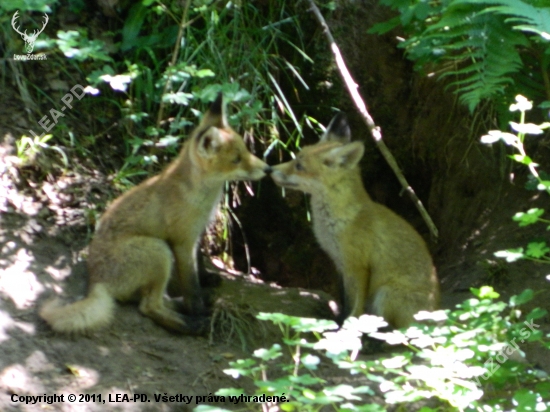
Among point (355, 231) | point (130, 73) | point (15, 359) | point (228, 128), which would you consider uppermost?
point (130, 73)

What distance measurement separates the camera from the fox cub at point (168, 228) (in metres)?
6.07

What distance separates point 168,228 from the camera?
634 cm

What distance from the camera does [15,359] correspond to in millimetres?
5160

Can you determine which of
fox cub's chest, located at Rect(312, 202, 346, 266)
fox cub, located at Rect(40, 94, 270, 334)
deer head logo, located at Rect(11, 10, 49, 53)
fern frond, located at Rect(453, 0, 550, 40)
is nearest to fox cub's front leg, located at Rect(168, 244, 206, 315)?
fox cub, located at Rect(40, 94, 270, 334)

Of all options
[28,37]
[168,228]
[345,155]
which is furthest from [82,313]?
[28,37]

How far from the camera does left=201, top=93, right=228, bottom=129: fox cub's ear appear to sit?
655 cm

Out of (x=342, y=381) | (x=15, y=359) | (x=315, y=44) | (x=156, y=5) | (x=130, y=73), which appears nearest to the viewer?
(x=15, y=359)

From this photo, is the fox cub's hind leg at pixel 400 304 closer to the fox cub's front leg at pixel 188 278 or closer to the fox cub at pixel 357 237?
the fox cub at pixel 357 237

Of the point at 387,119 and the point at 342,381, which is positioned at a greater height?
the point at 387,119

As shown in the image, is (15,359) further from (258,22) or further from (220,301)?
(258,22)

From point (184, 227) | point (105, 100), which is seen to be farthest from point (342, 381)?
point (105, 100)

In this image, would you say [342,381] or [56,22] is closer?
[342,381]

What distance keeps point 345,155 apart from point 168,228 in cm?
184

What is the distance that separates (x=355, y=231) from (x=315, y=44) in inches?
128
